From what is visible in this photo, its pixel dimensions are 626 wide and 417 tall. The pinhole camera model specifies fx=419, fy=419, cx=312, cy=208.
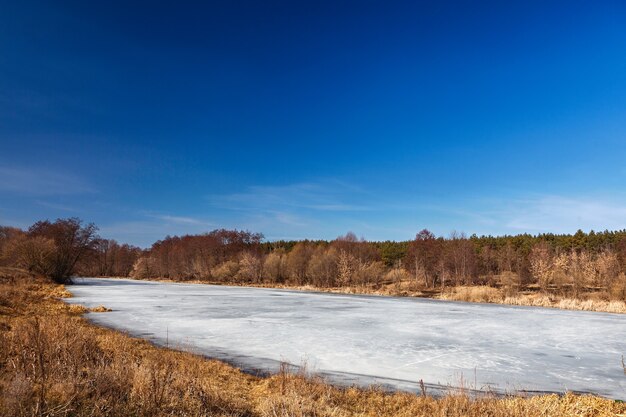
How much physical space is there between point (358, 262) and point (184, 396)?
52.6m

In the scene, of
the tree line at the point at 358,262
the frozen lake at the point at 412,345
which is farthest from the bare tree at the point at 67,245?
the frozen lake at the point at 412,345

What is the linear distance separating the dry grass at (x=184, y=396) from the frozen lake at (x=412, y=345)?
96cm

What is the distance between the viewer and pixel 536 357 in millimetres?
11305

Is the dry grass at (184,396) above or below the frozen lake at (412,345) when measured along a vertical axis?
above

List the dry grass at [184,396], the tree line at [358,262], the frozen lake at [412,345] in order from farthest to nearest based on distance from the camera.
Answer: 1. the tree line at [358,262]
2. the frozen lake at [412,345]
3. the dry grass at [184,396]

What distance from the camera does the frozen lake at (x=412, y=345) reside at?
8938 mm

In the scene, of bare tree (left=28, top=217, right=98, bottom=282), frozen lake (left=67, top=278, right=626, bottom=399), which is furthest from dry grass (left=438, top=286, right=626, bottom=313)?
bare tree (left=28, top=217, right=98, bottom=282)

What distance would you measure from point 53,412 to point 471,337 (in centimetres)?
1306

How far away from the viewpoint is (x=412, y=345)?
12.7 m

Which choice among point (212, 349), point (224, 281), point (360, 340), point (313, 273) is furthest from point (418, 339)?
point (224, 281)

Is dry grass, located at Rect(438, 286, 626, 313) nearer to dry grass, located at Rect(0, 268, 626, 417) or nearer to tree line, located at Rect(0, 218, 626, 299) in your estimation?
tree line, located at Rect(0, 218, 626, 299)

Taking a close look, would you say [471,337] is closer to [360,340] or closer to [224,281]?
[360,340]

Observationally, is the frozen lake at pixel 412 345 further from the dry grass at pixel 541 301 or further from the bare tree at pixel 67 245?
the bare tree at pixel 67 245

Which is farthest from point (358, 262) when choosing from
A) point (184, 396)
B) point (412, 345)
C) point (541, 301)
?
point (184, 396)
